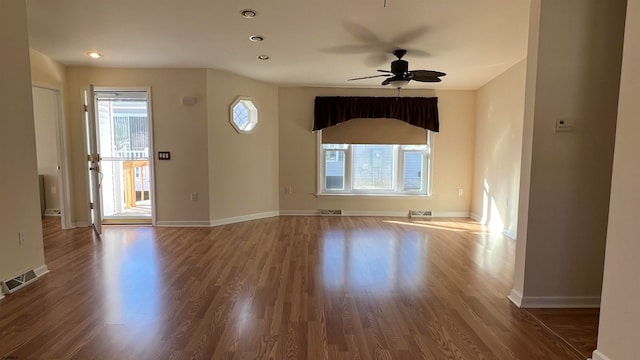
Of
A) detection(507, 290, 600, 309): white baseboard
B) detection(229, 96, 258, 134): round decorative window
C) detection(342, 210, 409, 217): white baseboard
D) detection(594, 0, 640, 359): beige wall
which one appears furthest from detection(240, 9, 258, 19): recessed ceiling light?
detection(342, 210, 409, 217): white baseboard

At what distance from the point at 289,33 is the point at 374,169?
336cm

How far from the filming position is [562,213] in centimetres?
240

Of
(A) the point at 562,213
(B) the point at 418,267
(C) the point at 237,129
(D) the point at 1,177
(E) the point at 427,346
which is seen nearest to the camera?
(E) the point at 427,346

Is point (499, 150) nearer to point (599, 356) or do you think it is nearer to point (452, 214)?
point (452, 214)

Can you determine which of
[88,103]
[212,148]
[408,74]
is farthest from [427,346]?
[88,103]

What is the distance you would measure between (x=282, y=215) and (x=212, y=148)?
1.81m

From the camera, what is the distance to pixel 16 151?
Result: 9.15ft

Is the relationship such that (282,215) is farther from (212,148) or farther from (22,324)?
(22,324)

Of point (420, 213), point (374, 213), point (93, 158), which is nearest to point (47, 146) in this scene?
point (93, 158)

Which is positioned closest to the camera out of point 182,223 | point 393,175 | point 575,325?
point 575,325

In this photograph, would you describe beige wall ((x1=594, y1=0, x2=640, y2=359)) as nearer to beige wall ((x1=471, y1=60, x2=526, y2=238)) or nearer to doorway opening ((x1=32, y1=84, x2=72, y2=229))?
beige wall ((x1=471, y1=60, x2=526, y2=238))

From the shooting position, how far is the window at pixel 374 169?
6.09m

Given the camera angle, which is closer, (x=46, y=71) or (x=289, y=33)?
(x=289, y=33)

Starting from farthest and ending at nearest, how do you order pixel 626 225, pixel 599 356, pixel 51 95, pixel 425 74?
pixel 51 95 → pixel 425 74 → pixel 599 356 → pixel 626 225
